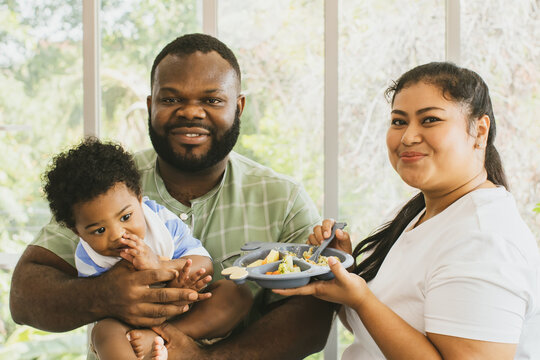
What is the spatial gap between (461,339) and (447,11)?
1.69 meters

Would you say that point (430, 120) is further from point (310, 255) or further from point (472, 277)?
point (310, 255)

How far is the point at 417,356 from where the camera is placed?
1.10 m

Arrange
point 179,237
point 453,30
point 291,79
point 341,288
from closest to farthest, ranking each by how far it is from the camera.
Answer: point 341,288
point 179,237
point 453,30
point 291,79

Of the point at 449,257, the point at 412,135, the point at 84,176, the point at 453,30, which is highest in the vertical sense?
the point at 453,30

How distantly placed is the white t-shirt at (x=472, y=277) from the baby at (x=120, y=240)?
46cm

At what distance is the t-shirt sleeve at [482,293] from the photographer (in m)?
1.03

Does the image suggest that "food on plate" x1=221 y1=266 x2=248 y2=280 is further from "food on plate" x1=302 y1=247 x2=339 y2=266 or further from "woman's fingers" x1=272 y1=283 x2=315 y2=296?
"food on plate" x1=302 y1=247 x2=339 y2=266

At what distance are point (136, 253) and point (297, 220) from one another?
622 mm

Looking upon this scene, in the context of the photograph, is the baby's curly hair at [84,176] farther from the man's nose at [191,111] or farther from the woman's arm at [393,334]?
the woman's arm at [393,334]

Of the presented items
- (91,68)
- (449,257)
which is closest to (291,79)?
(91,68)

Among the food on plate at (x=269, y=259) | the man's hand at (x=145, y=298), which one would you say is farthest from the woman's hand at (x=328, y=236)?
the man's hand at (x=145, y=298)

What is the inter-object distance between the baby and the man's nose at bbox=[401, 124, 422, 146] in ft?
2.05

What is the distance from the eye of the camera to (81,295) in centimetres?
149

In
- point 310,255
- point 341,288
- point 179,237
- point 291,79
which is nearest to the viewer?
point 341,288
